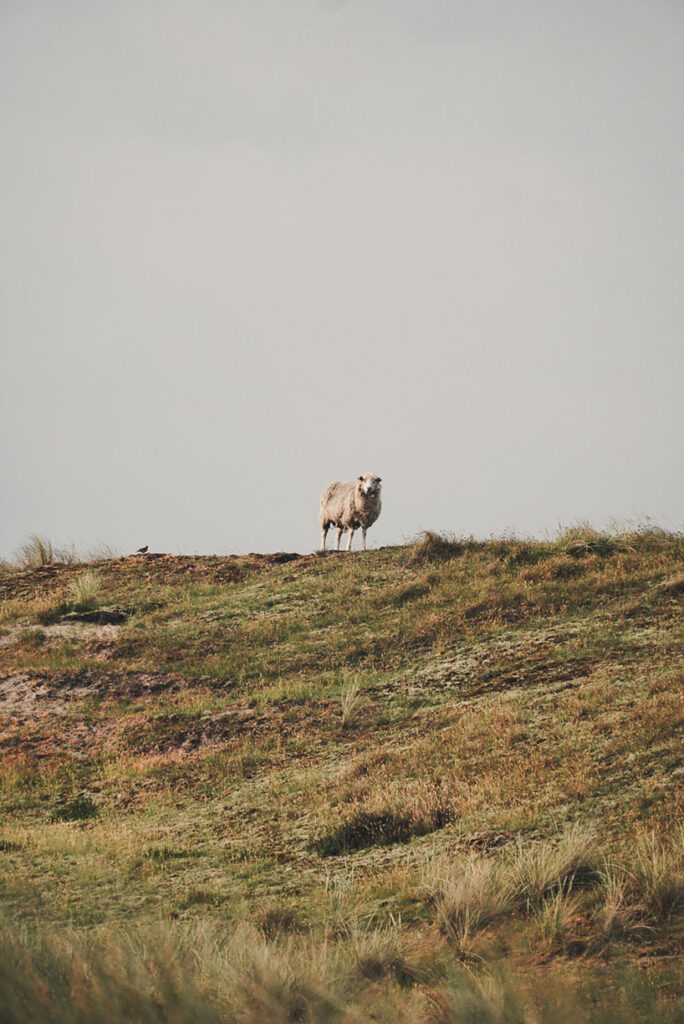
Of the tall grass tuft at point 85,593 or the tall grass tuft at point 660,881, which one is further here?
the tall grass tuft at point 85,593

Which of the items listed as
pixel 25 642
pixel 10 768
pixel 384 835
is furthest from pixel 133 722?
pixel 384 835

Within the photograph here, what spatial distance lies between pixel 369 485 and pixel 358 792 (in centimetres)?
1534

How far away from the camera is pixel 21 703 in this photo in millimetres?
16266

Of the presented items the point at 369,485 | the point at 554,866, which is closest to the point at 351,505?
the point at 369,485

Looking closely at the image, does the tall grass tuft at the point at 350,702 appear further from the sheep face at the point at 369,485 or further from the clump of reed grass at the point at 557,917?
the sheep face at the point at 369,485

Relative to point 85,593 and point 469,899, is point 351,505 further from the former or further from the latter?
point 469,899

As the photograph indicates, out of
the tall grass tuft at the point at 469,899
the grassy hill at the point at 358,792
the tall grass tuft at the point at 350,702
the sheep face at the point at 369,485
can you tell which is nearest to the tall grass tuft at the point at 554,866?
the grassy hill at the point at 358,792

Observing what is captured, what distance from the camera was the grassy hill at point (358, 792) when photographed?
5.50 m

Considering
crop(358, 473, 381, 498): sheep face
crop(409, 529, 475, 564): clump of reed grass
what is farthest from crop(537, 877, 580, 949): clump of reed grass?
crop(358, 473, 381, 498): sheep face

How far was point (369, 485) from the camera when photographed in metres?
25.2

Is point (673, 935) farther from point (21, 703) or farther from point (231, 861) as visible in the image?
point (21, 703)

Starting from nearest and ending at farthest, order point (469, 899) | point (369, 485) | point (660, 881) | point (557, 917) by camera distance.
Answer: point (557, 917), point (660, 881), point (469, 899), point (369, 485)

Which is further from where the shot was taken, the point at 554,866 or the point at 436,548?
the point at 436,548

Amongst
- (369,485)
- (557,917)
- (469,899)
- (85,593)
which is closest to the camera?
(557,917)
